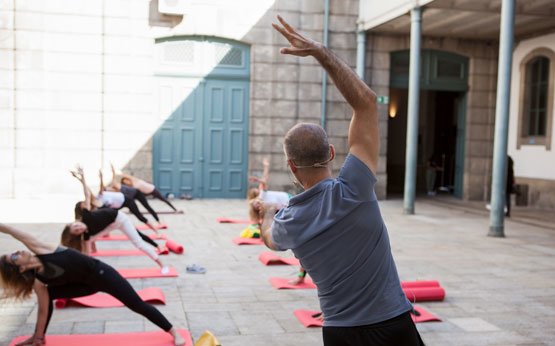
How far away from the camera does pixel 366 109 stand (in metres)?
2.47

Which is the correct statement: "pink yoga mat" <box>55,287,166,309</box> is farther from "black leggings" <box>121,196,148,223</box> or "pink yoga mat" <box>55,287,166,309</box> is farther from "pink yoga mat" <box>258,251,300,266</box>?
A: "black leggings" <box>121,196,148,223</box>

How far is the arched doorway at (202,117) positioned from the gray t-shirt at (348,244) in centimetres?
1388

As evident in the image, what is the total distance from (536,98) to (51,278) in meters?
14.0

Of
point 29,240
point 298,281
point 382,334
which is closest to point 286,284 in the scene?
point 298,281

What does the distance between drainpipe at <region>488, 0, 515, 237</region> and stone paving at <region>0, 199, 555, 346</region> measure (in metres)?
0.48

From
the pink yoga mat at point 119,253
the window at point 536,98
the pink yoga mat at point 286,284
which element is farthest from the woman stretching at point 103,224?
the window at point 536,98

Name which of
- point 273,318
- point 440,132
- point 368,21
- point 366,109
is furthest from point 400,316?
point 440,132

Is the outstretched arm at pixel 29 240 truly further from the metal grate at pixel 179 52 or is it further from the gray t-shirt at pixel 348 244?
the metal grate at pixel 179 52

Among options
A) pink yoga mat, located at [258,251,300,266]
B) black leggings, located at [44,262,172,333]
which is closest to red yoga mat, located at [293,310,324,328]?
black leggings, located at [44,262,172,333]

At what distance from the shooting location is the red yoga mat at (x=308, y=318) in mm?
5641

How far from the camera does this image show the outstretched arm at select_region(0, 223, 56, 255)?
15.5 feet

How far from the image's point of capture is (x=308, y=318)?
19.1 ft

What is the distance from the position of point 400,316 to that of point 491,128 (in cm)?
1605

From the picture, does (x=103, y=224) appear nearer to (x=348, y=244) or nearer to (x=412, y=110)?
(x=348, y=244)
